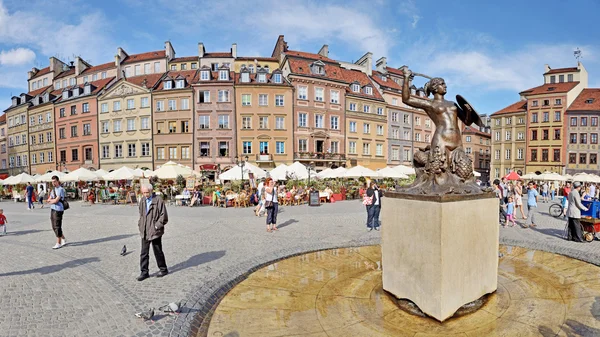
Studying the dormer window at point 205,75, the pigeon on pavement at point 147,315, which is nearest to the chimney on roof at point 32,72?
the dormer window at point 205,75

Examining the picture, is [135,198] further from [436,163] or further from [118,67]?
[118,67]

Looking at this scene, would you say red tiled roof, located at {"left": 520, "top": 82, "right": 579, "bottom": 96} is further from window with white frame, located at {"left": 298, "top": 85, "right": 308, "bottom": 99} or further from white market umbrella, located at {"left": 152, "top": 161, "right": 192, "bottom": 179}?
white market umbrella, located at {"left": 152, "top": 161, "right": 192, "bottom": 179}

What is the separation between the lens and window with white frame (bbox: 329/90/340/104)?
40.1 m

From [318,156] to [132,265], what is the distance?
3279cm

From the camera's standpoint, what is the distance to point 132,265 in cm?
674

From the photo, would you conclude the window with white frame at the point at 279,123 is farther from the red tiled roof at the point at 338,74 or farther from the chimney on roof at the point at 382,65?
the chimney on roof at the point at 382,65

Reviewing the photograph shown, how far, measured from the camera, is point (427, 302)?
3.78 m

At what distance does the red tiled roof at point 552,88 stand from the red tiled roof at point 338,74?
21728mm

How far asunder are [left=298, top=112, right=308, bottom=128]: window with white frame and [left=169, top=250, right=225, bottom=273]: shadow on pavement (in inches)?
1244

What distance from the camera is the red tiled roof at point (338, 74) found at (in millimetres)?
39094

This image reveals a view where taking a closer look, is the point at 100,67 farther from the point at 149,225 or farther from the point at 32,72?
the point at 149,225

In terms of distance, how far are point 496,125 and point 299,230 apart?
4966cm

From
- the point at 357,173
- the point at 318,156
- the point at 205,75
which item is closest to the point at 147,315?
the point at 357,173

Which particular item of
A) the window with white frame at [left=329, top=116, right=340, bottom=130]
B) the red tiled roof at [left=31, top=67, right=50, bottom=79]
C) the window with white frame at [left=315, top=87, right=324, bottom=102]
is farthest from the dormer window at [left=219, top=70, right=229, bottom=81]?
the red tiled roof at [left=31, top=67, right=50, bottom=79]
